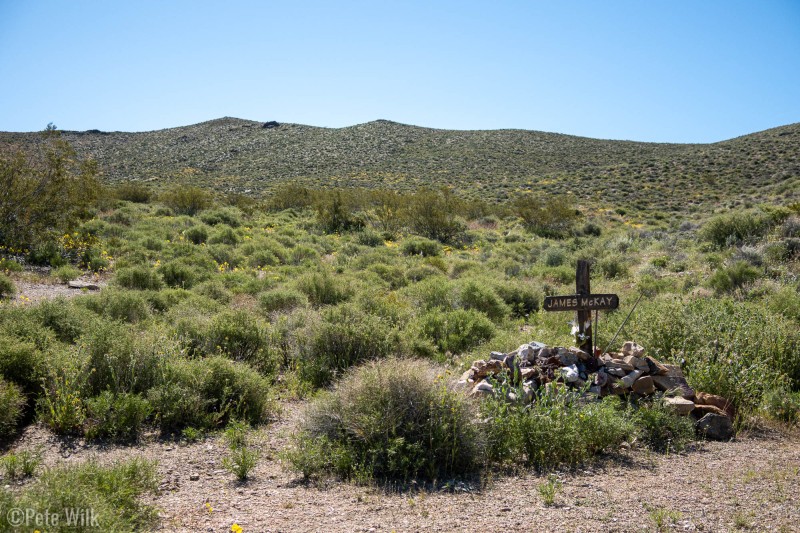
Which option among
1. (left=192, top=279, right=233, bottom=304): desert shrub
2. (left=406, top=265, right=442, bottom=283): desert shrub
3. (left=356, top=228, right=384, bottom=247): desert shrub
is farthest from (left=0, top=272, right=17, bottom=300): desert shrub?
(left=356, top=228, right=384, bottom=247): desert shrub

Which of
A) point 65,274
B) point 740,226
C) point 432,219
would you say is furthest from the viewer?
point 432,219

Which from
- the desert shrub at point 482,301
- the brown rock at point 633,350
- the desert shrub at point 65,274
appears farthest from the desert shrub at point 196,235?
the brown rock at point 633,350

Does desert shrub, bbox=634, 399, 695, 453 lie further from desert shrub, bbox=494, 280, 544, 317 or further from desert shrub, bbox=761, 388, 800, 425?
desert shrub, bbox=494, 280, 544, 317

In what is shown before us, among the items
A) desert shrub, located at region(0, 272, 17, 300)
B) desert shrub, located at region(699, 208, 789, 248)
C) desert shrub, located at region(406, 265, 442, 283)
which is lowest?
desert shrub, located at region(406, 265, 442, 283)

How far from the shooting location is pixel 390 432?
5148mm

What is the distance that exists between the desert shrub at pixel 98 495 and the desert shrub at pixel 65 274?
32.2 feet

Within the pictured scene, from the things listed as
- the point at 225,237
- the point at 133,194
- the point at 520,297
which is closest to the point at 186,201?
the point at 133,194

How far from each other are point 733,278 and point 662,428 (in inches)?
327

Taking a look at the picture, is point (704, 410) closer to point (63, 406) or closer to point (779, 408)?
point (779, 408)

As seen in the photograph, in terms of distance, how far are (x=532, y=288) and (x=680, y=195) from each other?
29789mm

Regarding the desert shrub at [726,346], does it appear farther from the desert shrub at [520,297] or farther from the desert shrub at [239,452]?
the desert shrub at [239,452]

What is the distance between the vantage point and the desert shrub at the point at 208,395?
5.91 metres

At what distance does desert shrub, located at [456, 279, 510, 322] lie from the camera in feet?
36.9

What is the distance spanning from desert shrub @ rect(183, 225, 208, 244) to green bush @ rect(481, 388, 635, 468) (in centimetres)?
1612
